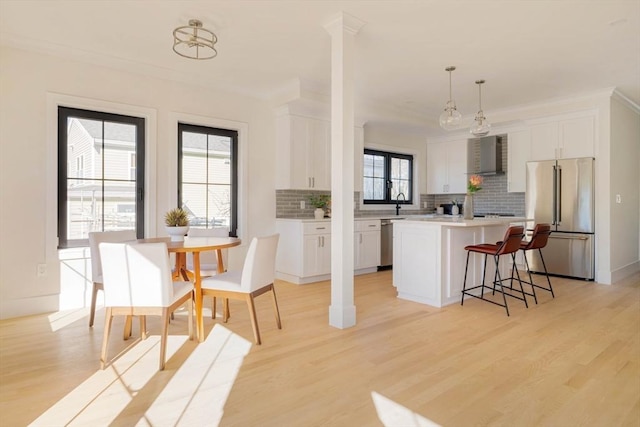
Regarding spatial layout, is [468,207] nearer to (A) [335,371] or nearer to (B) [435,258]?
(B) [435,258]

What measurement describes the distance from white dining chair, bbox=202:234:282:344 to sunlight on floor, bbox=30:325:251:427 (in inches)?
13.7

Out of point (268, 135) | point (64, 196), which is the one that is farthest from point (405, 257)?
point (64, 196)

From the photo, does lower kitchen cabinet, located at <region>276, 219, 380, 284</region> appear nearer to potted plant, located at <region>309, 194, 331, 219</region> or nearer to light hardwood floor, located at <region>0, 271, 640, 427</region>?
potted plant, located at <region>309, 194, 331, 219</region>

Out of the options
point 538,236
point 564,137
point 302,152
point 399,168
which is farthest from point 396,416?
point 399,168

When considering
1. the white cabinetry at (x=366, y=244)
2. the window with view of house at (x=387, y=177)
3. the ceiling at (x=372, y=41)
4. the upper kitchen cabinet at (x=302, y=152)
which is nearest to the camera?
the ceiling at (x=372, y=41)

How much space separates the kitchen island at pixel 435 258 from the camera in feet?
12.7

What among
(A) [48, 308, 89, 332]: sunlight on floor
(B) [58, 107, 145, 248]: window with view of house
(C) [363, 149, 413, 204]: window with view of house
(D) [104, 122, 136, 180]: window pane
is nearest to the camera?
(A) [48, 308, 89, 332]: sunlight on floor

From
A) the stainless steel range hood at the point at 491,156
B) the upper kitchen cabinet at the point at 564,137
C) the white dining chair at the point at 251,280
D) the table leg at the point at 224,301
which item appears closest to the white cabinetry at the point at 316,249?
the table leg at the point at 224,301

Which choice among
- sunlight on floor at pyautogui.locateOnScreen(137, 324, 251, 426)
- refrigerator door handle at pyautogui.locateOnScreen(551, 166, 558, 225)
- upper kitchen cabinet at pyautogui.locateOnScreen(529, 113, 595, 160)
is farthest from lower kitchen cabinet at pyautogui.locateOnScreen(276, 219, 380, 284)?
upper kitchen cabinet at pyautogui.locateOnScreen(529, 113, 595, 160)

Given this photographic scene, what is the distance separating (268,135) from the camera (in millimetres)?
5320

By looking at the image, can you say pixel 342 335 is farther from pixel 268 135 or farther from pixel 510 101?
pixel 510 101

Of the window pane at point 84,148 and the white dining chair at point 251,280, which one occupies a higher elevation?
the window pane at point 84,148

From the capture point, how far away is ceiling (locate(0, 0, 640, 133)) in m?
3.03

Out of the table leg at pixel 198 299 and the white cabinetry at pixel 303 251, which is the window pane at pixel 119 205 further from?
the white cabinetry at pixel 303 251
